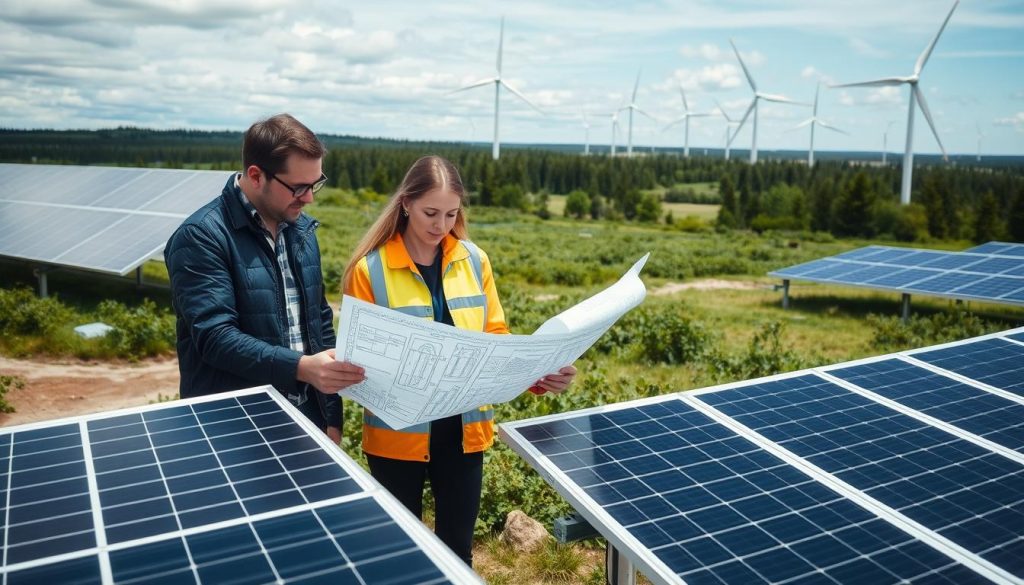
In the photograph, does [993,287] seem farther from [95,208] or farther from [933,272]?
[95,208]

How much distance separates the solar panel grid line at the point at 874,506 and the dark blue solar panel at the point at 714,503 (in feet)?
0.12

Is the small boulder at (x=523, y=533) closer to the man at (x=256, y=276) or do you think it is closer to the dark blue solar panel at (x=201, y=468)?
the man at (x=256, y=276)

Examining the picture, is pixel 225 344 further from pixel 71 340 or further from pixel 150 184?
pixel 150 184

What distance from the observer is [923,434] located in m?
3.32

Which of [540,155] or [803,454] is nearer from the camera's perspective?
[803,454]

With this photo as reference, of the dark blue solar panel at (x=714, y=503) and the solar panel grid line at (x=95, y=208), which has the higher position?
the solar panel grid line at (x=95, y=208)

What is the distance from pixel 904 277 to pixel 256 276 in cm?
1812

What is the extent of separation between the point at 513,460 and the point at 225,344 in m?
4.38

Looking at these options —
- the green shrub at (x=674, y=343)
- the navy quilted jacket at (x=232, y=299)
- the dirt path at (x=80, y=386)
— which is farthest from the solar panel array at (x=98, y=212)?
the navy quilted jacket at (x=232, y=299)

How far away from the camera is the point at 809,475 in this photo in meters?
2.88

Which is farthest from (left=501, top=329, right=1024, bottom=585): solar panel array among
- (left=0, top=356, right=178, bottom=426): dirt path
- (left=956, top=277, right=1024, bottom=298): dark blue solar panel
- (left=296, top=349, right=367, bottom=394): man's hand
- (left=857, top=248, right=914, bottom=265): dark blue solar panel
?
(left=857, top=248, right=914, bottom=265): dark blue solar panel

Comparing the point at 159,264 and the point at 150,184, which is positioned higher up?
the point at 150,184

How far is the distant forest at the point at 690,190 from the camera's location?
183 feet

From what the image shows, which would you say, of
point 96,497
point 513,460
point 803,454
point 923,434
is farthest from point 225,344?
point 513,460
